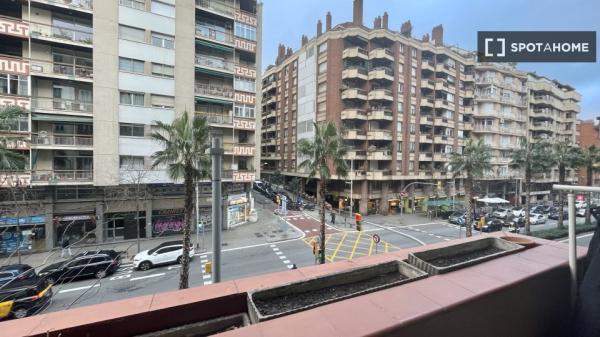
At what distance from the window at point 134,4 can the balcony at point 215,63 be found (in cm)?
546

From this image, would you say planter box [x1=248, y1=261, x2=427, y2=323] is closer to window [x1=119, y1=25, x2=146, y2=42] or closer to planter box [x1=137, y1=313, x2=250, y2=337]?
planter box [x1=137, y1=313, x2=250, y2=337]

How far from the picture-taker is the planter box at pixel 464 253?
3727 millimetres

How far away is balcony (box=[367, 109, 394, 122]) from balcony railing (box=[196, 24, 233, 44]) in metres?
20.6

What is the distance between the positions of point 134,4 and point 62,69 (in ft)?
25.3

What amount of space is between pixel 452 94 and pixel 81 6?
4933cm

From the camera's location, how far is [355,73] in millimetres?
37219

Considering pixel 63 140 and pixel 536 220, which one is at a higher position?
pixel 63 140

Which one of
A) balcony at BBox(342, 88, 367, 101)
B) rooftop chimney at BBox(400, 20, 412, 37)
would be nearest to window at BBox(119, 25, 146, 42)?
balcony at BBox(342, 88, 367, 101)

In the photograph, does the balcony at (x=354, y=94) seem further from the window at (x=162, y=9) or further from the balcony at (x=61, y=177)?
the balcony at (x=61, y=177)

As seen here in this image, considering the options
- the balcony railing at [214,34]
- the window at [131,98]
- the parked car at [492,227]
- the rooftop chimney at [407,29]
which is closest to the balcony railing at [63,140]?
the window at [131,98]

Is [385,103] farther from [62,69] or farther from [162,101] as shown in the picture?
[62,69]

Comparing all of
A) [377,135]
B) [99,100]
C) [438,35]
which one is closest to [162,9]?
[99,100]

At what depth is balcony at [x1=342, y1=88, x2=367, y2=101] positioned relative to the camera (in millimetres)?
37000

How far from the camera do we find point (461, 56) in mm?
46719
